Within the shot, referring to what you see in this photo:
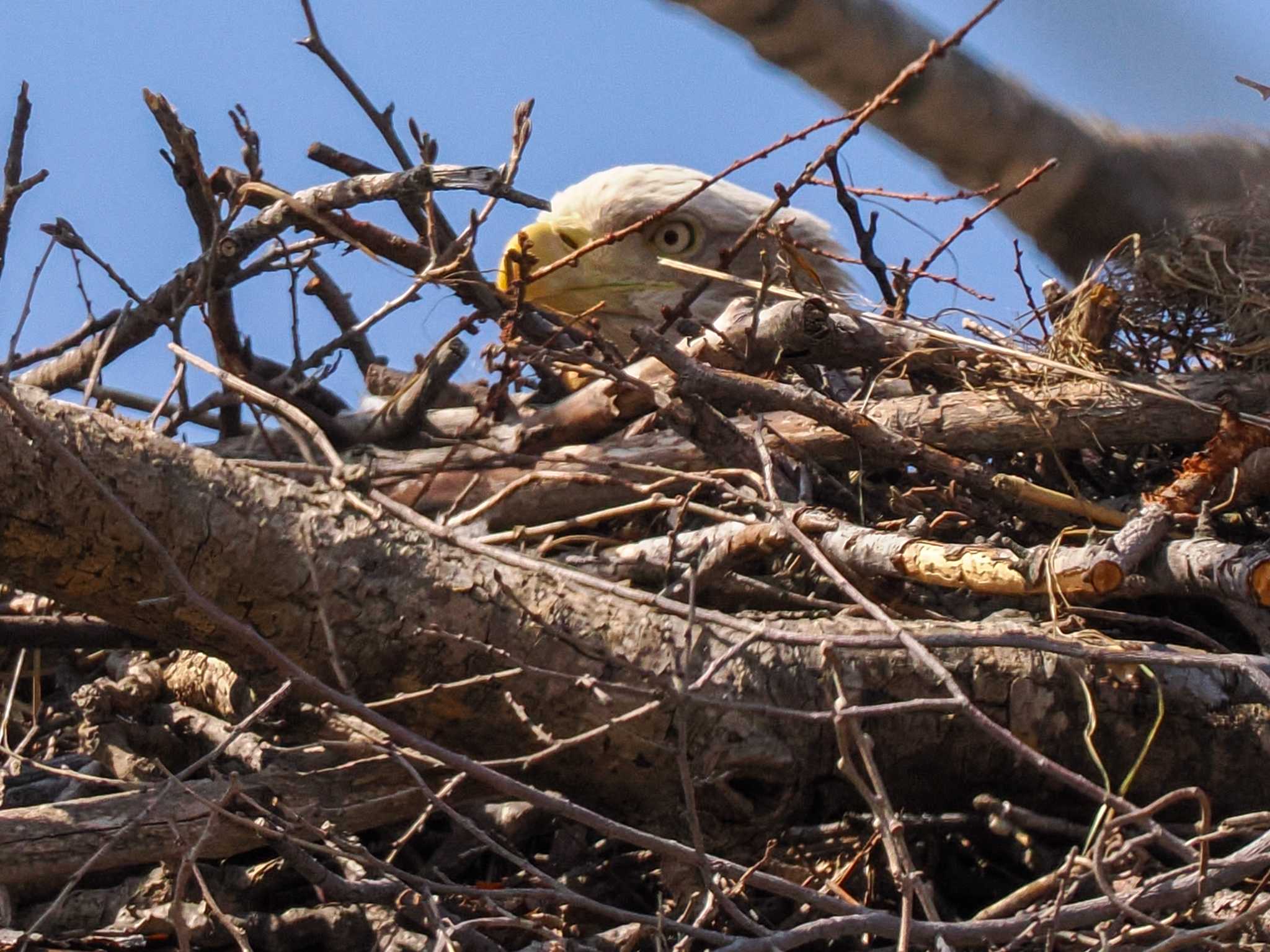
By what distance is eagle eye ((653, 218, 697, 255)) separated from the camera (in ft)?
15.3

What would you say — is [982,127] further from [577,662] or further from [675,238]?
[675,238]

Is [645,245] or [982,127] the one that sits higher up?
[645,245]

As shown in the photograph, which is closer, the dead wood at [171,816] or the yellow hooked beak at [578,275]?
the dead wood at [171,816]

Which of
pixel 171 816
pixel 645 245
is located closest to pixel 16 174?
pixel 171 816

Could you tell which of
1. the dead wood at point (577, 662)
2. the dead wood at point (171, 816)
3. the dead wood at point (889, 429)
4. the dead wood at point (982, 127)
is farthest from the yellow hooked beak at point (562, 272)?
the dead wood at point (982, 127)

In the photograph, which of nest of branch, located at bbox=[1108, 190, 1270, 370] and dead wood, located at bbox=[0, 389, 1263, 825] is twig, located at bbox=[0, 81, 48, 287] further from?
nest of branch, located at bbox=[1108, 190, 1270, 370]

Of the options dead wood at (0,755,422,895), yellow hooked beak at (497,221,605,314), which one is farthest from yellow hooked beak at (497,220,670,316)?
dead wood at (0,755,422,895)

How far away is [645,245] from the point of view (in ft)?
15.1

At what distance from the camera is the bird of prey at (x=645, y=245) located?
4.39 meters

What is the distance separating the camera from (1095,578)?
92.7 inches

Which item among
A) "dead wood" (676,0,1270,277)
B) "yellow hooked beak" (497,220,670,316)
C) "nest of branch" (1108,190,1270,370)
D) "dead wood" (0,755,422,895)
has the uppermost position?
"yellow hooked beak" (497,220,670,316)

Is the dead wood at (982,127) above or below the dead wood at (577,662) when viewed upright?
above

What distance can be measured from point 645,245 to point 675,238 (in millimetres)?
187

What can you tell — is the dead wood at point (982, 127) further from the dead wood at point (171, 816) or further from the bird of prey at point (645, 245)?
the bird of prey at point (645, 245)
